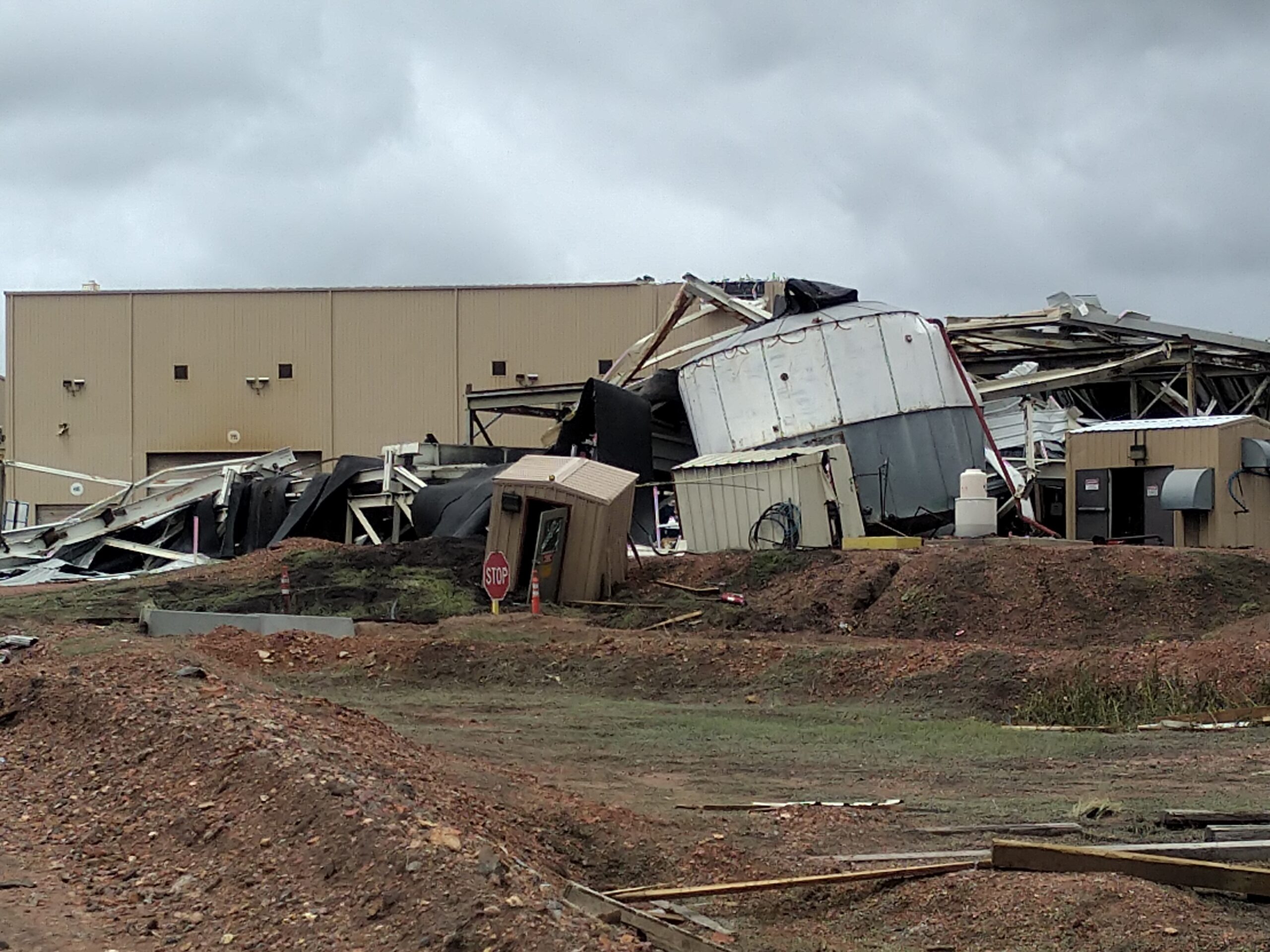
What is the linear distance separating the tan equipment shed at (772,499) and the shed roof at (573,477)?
225 cm

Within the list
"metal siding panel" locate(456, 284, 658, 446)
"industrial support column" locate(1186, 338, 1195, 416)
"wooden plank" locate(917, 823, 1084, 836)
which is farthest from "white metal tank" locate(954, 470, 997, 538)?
"metal siding panel" locate(456, 284, 658, 446)

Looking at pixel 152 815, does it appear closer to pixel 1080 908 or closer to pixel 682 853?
pixel 682 853

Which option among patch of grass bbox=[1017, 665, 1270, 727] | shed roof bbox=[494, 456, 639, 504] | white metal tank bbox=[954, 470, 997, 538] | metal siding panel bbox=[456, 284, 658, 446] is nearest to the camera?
patch of grass bbox=[1017, 665, 1270, 727]

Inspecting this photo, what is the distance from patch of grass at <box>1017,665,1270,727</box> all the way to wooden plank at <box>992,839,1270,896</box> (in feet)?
23.3

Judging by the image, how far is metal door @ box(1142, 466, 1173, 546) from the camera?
81.1 ft

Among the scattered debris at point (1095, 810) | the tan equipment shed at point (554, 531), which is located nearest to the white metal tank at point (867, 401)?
the tan equipment shed at point (554, 531)

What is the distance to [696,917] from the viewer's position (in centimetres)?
645

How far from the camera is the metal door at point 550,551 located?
2214 centimetres

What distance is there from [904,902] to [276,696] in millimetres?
6535

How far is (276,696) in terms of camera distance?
1188 centimetres

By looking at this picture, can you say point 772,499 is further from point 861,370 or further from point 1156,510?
point 1156,510

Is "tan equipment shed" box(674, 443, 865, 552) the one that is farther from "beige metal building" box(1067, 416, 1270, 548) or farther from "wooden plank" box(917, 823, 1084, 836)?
"wooden plank" box(917, 823, 1084, 836)

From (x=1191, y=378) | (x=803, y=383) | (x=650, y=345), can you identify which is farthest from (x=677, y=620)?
(x=1191, y=378)

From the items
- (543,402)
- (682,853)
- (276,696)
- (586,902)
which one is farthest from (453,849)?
(543,402)
